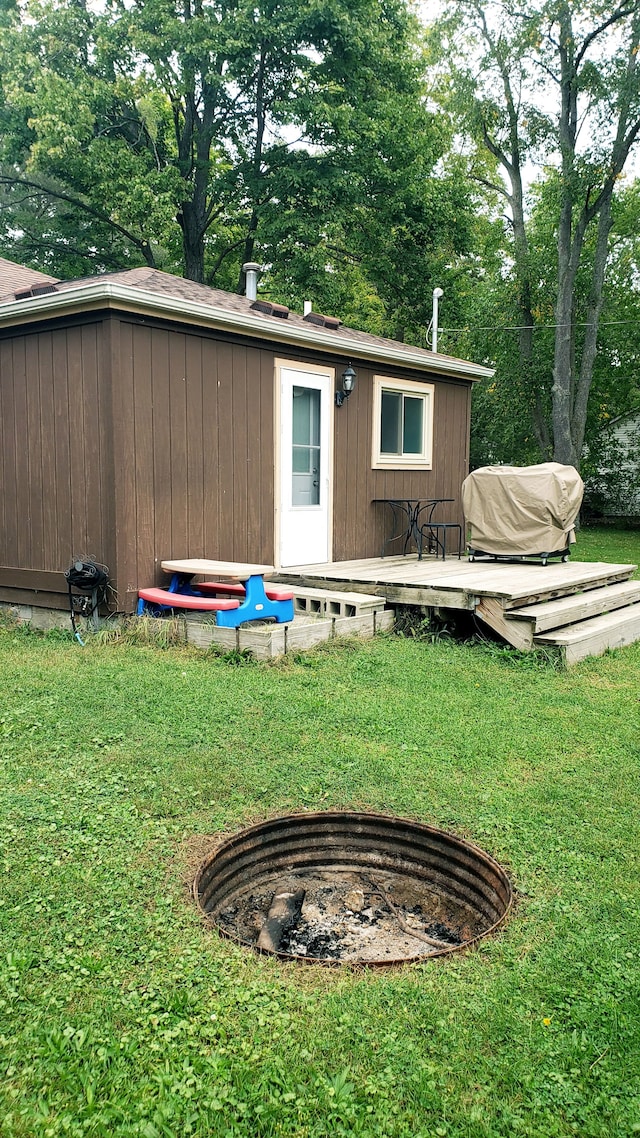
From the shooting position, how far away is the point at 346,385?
335 inches

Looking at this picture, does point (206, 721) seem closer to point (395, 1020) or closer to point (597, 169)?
point (395, 1020)

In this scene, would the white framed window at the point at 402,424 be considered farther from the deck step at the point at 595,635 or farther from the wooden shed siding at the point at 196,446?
the deck step at the point at 595,635

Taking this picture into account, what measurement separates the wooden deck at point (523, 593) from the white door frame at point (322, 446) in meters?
0.36

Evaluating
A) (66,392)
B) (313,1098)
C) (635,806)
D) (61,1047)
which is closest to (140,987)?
(61,1047)

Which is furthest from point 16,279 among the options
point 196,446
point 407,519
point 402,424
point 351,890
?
point 351,890

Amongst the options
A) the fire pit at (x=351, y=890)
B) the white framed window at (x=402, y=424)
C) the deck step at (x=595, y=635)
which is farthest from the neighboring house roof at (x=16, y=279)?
the fire pit at (x=351, y=890)

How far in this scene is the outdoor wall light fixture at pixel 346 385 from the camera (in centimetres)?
850

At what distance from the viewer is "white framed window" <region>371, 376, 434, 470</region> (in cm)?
926

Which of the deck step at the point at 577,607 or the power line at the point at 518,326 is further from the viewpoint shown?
the power line at the point at 518,326

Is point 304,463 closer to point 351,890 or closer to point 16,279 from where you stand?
point 16,279

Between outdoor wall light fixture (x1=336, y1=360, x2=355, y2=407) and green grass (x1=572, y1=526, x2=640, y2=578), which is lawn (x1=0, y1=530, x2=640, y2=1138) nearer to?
outdoor wall light fixture (x1=336, y1=360, x2=355, y2=407)

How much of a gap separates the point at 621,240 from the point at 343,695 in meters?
20.0

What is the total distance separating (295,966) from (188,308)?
5.33m

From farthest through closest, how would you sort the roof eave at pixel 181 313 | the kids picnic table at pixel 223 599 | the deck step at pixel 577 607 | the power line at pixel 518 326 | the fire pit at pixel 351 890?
1. the power line at pixel 518 326
2. the deck step at pixel 577 607
3. the roof eave at pixel 181 313
4. the kids picnic table at pixel 223 599
5. the fire pit at pixel 351 890
